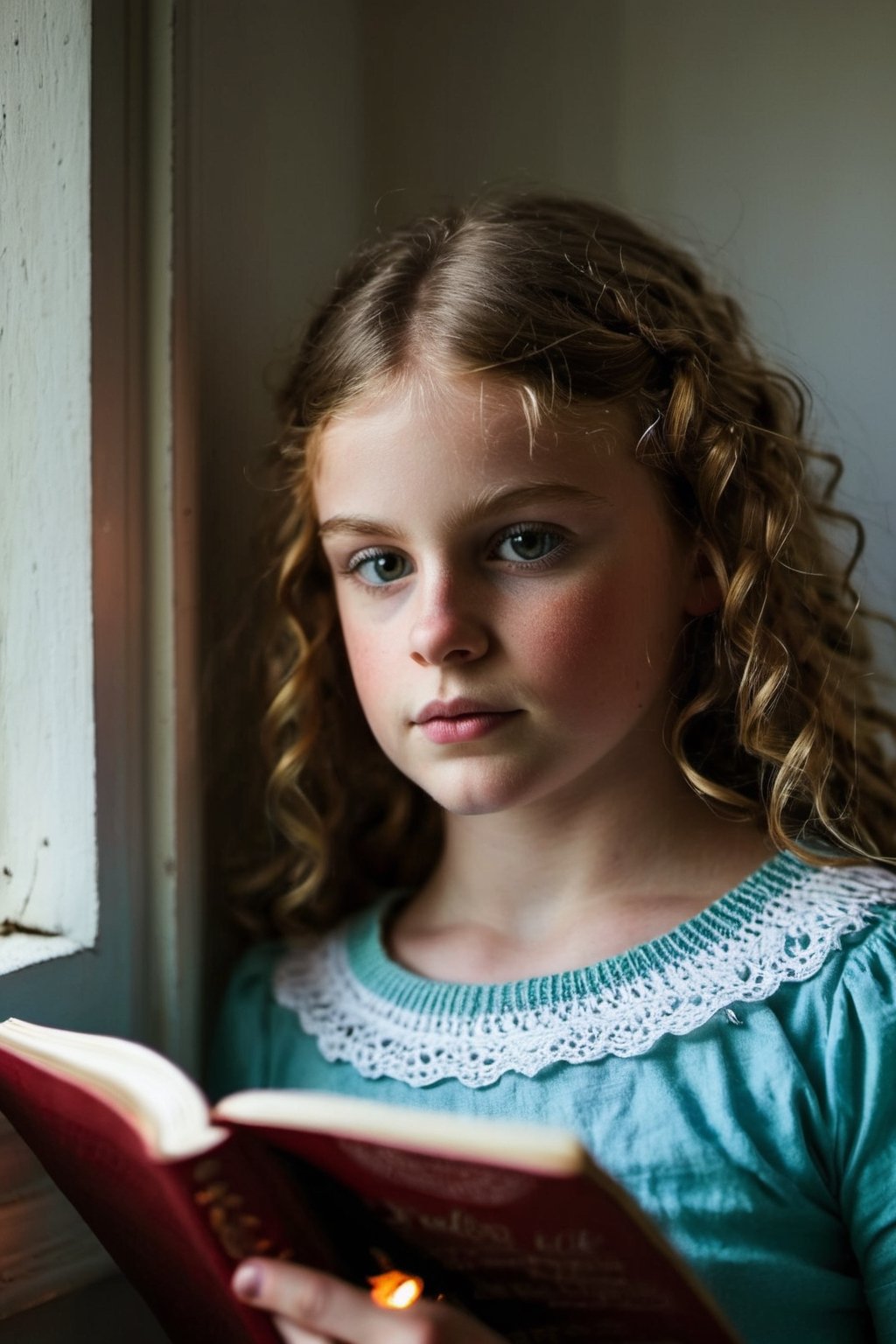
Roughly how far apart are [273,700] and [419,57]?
25.3 inches

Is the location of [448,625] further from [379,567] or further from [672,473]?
[672,473]

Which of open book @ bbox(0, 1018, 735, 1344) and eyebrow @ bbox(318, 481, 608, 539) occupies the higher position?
eyebrow @ bbox(318, 481, 608, 539)

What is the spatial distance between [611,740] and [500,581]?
15 cm

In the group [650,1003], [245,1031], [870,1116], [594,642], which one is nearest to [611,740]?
[594,642]

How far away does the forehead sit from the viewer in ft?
2.80

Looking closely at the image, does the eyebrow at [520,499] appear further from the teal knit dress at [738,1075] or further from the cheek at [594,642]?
the teal knit dress at [738,1075]

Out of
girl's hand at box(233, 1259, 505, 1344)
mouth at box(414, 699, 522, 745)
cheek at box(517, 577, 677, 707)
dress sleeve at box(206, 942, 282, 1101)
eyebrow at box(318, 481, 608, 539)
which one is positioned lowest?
dress sleeve at box(206, 942, 282, 1101)

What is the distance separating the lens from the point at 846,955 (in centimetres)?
86

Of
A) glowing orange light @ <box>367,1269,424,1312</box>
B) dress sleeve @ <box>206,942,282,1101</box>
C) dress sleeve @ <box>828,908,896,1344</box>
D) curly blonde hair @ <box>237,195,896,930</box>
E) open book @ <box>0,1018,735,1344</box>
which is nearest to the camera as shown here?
open book @ <box>0,1018,735,1344</box>

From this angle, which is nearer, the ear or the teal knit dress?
the teal knit dress

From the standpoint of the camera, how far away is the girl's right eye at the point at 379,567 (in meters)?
0.93

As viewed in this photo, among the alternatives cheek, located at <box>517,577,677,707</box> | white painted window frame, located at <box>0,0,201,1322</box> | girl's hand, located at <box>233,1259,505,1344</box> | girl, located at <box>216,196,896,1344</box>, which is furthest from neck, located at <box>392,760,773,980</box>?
girl's hand, located at <box>233,1259,505,1344</box>

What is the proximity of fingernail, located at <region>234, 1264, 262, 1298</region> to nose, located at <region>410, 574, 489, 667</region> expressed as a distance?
40cm

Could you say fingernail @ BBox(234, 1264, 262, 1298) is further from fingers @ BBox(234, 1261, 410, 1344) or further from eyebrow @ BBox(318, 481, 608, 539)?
eyebrow @ BBox(318, 481, 608, 539)
